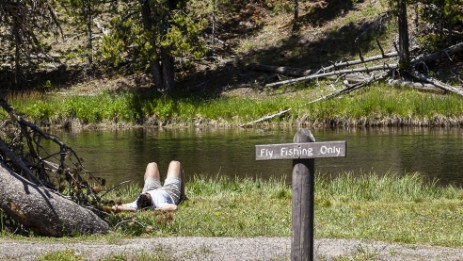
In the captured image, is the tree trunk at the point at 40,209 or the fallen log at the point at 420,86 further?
the fallen log at the point at 420,86

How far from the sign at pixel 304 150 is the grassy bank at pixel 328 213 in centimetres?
271

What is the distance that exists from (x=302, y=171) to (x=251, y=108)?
22758mm

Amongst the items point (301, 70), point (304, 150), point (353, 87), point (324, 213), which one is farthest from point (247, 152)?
point (304, 150)

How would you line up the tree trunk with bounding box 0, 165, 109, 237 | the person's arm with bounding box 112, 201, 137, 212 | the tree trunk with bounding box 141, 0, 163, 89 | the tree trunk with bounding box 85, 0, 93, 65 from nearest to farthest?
the tree trunk with bounding box 0, 165, 109, 237, the person's arm with bounding box 112, 201, 137, 212, the tree trunk with bounding box 141, 0, 163, 89, the tree trunk with bounding box 85, 0, 93, 65

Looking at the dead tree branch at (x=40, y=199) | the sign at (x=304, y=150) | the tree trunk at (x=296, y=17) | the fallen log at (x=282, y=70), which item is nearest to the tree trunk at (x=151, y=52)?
the fallen log at (x=282, y=70)

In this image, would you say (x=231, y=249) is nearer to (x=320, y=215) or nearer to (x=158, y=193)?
(x=320, y=215)

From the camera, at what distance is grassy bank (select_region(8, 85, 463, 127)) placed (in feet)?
91.9

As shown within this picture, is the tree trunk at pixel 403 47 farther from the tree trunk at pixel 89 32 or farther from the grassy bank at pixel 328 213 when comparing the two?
the grassy bank at pixel 328 213

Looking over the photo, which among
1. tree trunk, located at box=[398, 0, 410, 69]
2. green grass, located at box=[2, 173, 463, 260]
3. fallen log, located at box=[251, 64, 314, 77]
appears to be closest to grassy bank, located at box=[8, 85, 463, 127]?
tree trunk, located at box=[398, 0, 410, 69]

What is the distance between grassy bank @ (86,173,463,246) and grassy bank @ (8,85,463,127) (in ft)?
37.3

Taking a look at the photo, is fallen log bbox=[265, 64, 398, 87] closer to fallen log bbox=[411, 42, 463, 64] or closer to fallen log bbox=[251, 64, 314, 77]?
fallen log bbox=[411, 42, 463, 64]

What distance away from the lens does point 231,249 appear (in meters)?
9.37

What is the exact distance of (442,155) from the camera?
858 inches

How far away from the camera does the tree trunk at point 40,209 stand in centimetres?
1019
